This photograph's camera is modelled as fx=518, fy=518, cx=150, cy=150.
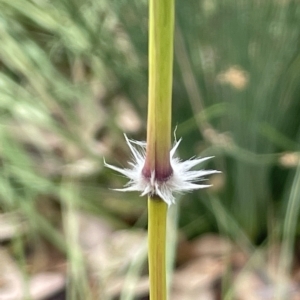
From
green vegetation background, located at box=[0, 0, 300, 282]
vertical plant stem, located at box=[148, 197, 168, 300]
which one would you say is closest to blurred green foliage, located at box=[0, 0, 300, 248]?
green vegetation background, located at box=[0, 0, 300, 282]

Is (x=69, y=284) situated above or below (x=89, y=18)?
below

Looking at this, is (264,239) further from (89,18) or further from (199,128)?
(89,18)

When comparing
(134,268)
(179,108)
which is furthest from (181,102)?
(134,268)

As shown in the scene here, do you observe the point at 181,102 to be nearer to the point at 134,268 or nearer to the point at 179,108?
the point at 179,108

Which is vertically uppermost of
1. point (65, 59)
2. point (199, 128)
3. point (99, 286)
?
point (65, 59)

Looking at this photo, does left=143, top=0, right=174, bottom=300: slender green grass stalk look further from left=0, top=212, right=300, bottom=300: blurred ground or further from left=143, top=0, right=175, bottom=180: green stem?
left=0, top=212, right=300, bottom=300: blurred ground

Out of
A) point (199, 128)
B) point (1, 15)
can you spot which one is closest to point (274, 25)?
point (199, 128)
